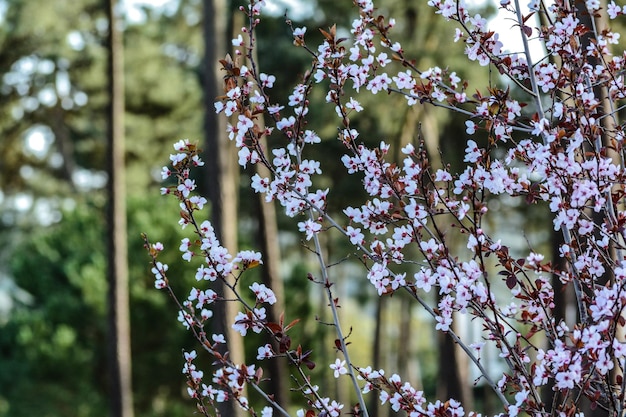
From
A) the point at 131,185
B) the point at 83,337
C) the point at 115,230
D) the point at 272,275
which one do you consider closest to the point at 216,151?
the point at 115,230

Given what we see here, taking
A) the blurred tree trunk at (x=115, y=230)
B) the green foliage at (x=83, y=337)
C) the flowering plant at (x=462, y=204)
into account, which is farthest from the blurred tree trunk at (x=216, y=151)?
the flowering plant at (x=462, y=204)

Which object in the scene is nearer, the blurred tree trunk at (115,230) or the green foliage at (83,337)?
the blurred tree trunk at (115,230)

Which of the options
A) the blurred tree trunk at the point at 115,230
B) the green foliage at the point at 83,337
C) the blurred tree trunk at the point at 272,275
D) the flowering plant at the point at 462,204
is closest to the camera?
the flowering plant at the point at 462,204

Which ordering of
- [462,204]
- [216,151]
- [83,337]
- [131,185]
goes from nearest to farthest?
1. [462,204]
2. [216,151]
3. [83,337]
4. [131,185]

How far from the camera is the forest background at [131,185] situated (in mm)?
16438

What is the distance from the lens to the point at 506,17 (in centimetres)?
368

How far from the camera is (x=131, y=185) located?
83.8 feet

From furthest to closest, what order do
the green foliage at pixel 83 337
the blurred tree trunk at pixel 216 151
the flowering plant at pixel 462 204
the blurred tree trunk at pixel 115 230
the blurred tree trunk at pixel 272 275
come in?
the green foliage at pixel 83 337, the blurred tree trunk at pixel 272 275, the blurred tree trunk at pixel 115 230, the blurred tree trunk at pixel 216 151, the flowering plant at pixel 462 204

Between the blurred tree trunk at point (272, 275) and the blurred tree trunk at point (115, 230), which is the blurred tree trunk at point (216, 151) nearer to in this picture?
the blurred tree trunk at point (272, 275)

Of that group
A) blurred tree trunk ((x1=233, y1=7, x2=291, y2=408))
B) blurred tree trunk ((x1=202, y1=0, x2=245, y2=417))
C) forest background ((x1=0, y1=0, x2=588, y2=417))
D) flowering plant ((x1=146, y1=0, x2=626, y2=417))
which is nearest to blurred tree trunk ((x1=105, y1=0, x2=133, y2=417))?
forest background ((x1=0, y1=0, x2=588, y2=417))

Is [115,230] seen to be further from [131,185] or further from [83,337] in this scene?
[131,185]

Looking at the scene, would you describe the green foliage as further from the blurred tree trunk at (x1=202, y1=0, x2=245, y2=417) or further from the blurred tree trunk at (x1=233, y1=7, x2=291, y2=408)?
the blurred tree trunk at (x1=202, y1=0, x2=245, y2=417)

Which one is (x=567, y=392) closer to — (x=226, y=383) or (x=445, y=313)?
(x=445, y=313)

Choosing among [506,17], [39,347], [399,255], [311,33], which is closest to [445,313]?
[399,255]
